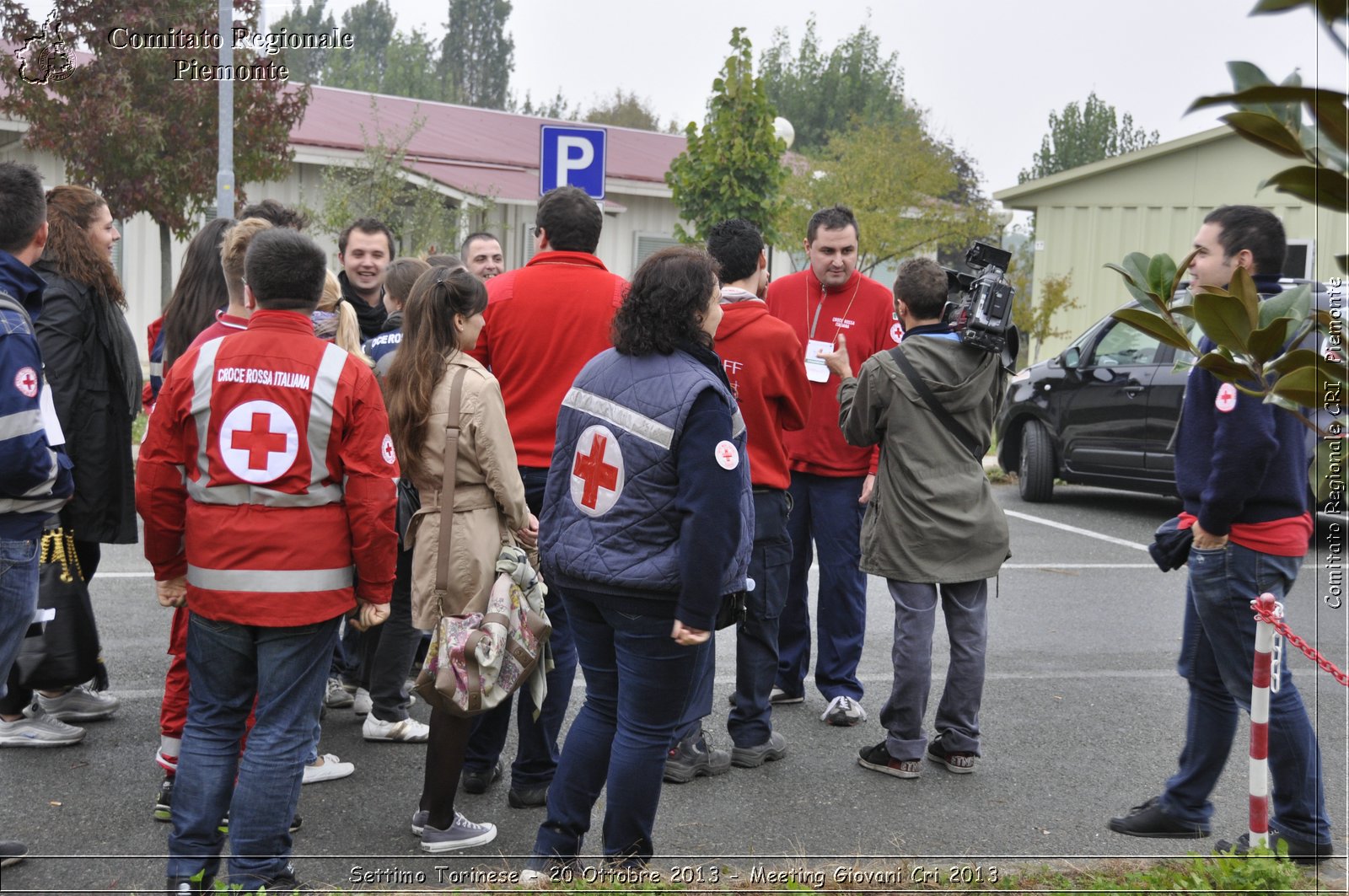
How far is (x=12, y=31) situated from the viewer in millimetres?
15438

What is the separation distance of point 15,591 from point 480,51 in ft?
253

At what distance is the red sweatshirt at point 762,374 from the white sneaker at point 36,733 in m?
2.92

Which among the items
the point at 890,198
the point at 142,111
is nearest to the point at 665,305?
the point at 142,111

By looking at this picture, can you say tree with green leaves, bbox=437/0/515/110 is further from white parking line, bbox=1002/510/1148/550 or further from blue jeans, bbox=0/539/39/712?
blue jeans, bbox=0/539/39/712

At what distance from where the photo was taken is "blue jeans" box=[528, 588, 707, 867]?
141 inches

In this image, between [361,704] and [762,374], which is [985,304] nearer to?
[762,374]

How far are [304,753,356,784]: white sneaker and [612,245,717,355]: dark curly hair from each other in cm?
220

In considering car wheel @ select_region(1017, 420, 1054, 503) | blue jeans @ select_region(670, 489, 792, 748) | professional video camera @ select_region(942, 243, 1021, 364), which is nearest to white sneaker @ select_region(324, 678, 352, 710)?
blue jeans @ select_region(670, 489, 792, 748)

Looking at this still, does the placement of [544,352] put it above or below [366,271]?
below

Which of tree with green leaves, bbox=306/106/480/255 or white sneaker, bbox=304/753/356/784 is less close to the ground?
tree with green leaves, bbox=306/106/480/255

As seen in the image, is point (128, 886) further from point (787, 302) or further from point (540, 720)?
point (787, 302)

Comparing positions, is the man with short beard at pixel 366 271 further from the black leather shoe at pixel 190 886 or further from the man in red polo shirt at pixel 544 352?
the black leather shoe at pixel 190 886

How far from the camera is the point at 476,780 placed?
4.65 metres

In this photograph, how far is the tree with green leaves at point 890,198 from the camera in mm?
27844
